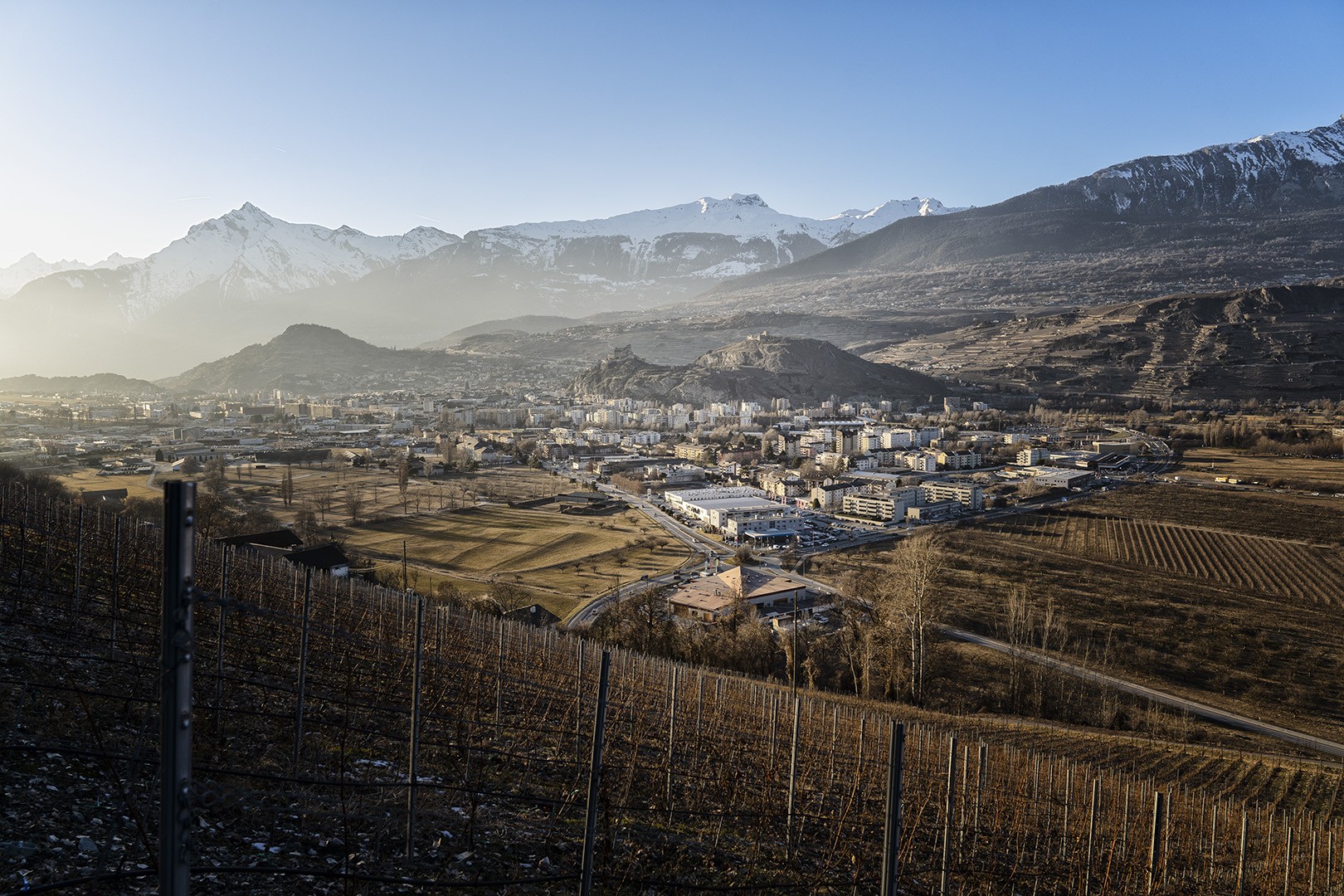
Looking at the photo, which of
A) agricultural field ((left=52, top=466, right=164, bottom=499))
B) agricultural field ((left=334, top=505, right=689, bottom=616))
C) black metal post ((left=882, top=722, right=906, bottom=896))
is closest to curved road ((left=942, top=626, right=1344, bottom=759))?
agricultural field ((left=334, top=505, right=689, bottom=616))

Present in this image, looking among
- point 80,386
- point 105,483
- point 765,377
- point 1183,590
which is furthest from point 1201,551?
point 80,386

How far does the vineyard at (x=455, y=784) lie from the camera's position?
9.74 ft

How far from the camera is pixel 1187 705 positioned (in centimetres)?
1524

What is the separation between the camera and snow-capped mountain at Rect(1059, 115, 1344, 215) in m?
167

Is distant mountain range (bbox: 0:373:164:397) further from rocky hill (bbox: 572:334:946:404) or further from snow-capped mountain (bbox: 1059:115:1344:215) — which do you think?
snow-capped mountain (bbox: 1059:115:1344:215)

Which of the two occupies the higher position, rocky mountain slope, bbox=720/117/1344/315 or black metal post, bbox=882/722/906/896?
rocky mountain slope, bbox=720/117/1344/315

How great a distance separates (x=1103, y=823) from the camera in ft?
23.1

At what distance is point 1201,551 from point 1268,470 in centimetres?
1966

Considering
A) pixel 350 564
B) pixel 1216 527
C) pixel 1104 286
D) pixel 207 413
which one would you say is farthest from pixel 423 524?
pixel 1104 286

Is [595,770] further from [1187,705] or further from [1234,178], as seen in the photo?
[1234,178]

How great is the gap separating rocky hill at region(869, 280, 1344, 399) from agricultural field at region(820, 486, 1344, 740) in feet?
161

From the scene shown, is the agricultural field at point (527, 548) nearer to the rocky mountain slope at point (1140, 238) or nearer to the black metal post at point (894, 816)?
the black metal post at point (894, 816)

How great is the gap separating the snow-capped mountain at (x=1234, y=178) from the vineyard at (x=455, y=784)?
207 metres

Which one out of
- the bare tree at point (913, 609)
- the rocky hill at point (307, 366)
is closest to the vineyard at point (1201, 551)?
the bare tree at point (913, 609)
